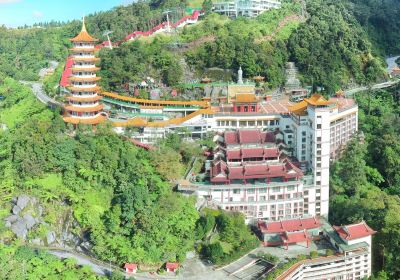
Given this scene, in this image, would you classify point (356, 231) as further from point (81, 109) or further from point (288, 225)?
point (81, 109)

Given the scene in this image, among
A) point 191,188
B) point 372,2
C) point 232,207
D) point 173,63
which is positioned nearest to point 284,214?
point 232,207

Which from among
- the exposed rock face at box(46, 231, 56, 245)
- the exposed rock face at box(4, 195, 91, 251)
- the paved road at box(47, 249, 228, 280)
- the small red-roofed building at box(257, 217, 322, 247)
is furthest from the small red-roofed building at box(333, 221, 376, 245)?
the exposed rock face at box(46, 231, 56, 245)

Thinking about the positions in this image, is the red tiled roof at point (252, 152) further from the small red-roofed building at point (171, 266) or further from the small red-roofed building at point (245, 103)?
the small red-roofed building at point (171, 266)

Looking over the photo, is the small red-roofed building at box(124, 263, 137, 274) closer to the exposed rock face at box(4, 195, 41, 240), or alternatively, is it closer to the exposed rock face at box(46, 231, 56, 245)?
the exposed rock face at box(46, 231, 56, 245)

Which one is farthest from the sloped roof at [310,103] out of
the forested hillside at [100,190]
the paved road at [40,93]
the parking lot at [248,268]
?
the paved road at [40,93]

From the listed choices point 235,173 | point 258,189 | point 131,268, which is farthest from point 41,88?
point 131,268

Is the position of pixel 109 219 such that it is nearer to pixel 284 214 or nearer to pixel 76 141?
pixel 76 141
